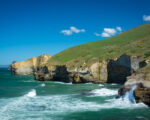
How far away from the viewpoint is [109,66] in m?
60.3

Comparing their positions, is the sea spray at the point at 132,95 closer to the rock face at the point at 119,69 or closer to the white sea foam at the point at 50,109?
the white sea foam at the point at 50,109

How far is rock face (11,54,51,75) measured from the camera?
118 meters

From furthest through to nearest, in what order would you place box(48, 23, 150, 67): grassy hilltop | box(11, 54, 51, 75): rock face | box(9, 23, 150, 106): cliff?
box(11, 54, 51, 75): rock face → box(48, 23, 150, 67): grassy hilltop → box(9, 23, 150, 106): cliff

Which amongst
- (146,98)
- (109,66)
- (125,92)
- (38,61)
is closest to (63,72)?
(109,66)

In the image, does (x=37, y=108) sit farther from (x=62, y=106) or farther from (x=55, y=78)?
(x=55, y=78)

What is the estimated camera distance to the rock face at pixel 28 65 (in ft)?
386

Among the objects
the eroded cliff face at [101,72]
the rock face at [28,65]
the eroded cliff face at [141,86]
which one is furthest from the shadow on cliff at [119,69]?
the rock face at [28,65]

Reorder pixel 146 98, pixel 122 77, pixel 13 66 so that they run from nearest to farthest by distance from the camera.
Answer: pixel 146 98, pixel 122 77, pixel 13 66

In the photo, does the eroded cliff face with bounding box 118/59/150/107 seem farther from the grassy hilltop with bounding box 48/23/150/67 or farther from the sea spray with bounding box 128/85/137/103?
the grassy hilltop with bounding box 48/23/150/67

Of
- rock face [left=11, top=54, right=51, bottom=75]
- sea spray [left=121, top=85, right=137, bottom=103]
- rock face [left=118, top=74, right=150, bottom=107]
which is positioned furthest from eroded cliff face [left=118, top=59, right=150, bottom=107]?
rock face [left=11, top=54, right=51, bottom=75]

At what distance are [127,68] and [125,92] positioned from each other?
81.7 feet

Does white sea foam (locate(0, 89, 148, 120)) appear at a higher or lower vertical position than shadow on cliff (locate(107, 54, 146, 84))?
lower

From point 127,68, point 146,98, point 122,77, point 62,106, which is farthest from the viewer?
point 122,77

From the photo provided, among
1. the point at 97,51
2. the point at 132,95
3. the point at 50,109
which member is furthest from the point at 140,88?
the point at 97,51
